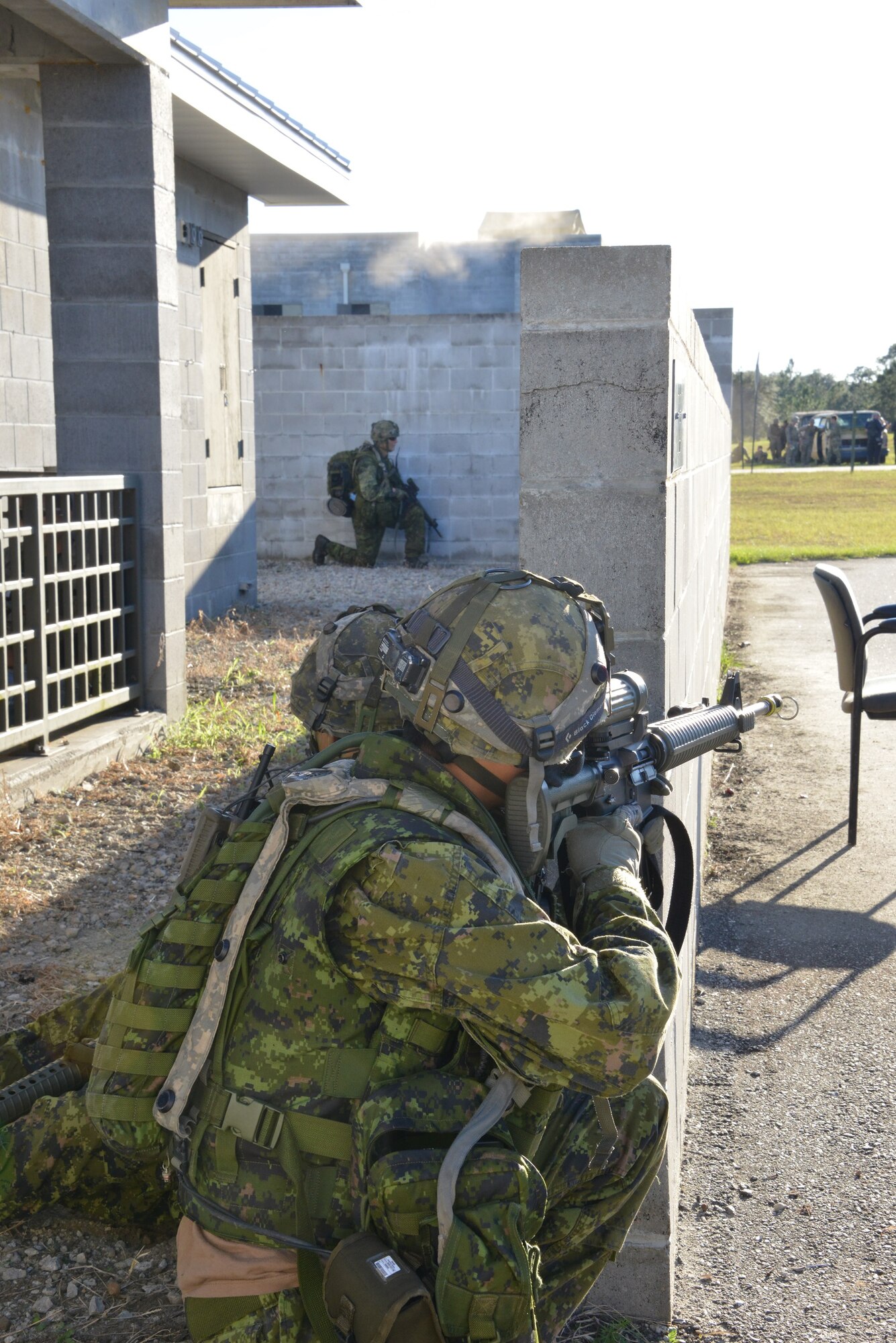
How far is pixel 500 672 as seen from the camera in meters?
2.05

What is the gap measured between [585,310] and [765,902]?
310cm

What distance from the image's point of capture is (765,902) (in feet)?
16.5

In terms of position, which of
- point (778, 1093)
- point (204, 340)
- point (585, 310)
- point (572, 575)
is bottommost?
point (778, 1093)

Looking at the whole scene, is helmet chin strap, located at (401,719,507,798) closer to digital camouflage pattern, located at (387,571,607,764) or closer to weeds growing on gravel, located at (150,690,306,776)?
digital camouflage pattern, located at (387,571,607,764)

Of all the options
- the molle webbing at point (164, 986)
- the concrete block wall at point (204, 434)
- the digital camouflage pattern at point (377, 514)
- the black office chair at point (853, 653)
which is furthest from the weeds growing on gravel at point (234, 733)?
the digital camouflage pattern at point (377, 514)

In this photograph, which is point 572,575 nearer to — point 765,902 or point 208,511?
point 765,902

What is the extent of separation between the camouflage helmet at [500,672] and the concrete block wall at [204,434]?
803cm

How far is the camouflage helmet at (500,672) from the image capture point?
2.05 m

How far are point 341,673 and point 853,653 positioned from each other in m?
3.05

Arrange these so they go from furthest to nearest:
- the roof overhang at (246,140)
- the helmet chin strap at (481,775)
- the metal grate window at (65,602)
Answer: the roof overhang at (246,140)
the metal grate window at (65,602)
the helmet chin strap at (481,775)

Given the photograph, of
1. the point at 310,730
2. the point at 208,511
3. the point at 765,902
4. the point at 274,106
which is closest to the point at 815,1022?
the point at 765,902

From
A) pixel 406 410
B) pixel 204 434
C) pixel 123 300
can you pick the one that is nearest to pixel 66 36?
pixel 123 300

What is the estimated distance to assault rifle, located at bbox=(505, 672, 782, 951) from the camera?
2131 mm

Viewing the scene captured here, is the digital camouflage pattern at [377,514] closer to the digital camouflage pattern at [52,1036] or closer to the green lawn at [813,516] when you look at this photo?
the green lawn at [813,516]
